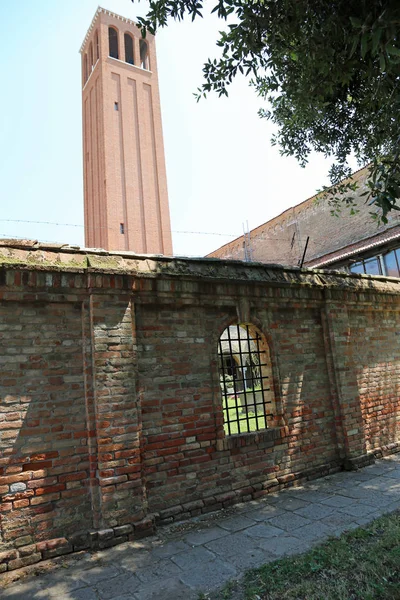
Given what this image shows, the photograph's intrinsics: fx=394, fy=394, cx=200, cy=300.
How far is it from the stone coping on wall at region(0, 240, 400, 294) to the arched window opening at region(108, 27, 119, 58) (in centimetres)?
2453

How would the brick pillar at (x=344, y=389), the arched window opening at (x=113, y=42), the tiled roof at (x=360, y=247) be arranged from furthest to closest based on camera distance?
1. the arched window opening at (x=113, y=42)
2. the tiled roof at (x=360, y=247)
3. the brick pillar at (x=344, y=389)

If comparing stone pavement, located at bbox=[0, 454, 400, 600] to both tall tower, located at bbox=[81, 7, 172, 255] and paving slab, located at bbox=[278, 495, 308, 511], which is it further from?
tall tower, located at bbox=[81, 7, 172, 255]

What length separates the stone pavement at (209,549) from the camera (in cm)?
346

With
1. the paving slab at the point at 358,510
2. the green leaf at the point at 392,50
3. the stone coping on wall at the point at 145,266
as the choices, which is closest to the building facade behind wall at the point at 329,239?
the stone coping on wall at the point at 145,266

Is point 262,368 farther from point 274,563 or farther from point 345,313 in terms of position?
point 274,563

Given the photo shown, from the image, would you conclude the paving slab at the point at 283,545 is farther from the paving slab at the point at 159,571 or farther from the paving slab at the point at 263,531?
the paving slab at the point at 159,571

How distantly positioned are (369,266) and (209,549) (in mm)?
15416

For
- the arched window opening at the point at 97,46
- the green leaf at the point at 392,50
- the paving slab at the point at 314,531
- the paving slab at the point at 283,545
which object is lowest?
the paving slab at the point at 314,531

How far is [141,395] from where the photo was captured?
491cm

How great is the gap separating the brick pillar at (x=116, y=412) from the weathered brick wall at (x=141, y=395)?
13mm

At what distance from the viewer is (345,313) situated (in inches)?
285

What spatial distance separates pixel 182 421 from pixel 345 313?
3817mm

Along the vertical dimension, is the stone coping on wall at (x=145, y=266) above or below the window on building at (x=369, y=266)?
below

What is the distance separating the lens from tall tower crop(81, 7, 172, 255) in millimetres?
21859
